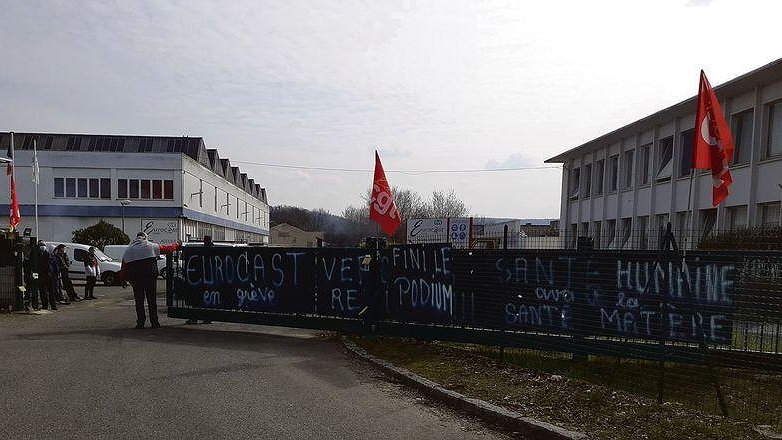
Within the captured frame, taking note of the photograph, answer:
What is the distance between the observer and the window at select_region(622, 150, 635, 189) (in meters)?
31.2

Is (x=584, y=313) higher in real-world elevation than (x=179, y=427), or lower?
higher

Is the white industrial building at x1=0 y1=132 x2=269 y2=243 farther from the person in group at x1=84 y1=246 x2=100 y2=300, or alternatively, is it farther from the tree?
the person in group at x1=84 y1=246 x2=100 y2=300

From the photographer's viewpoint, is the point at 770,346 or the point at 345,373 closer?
the point at 770,346

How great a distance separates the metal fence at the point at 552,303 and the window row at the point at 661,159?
27.6 feet

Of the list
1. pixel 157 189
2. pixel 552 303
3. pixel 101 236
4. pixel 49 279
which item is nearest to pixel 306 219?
pixel 157 189

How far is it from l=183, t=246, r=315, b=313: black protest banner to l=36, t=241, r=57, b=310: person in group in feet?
15.6

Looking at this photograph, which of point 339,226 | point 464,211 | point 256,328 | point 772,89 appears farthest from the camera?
point 339,226

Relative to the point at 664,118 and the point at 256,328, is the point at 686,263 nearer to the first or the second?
the point at 256,328

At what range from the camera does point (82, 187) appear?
49281 millimetres

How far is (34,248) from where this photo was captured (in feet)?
48.0

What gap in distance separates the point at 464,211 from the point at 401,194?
8496 mm

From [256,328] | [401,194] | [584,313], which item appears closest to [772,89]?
[584,313]

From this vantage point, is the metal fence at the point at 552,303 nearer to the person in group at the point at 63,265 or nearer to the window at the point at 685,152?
the person in group at the point at 63,265

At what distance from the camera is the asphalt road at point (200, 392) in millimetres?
5648
